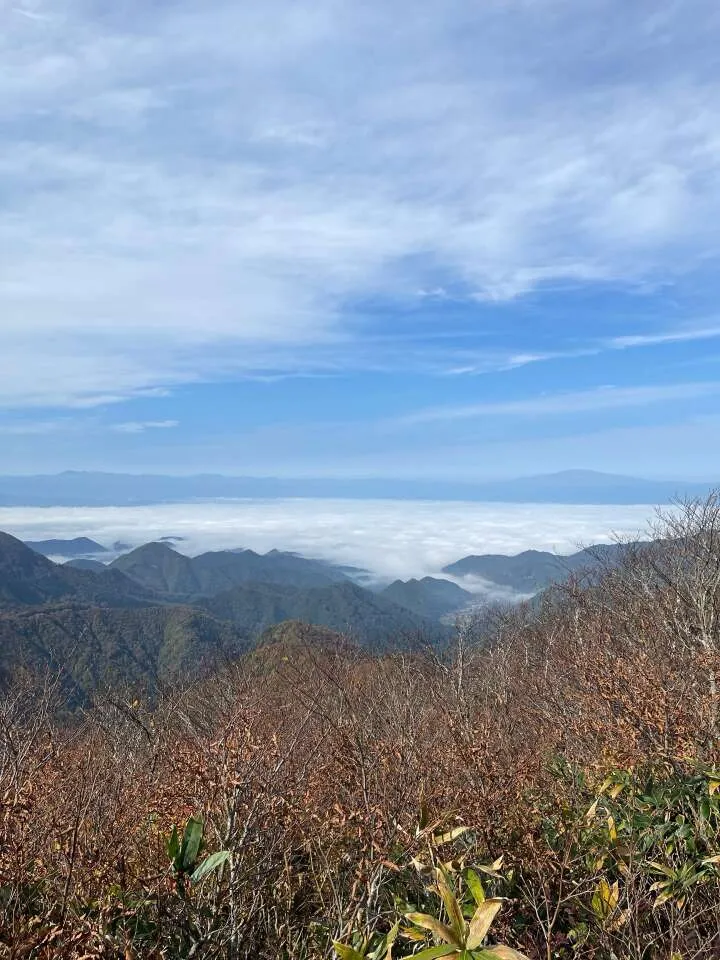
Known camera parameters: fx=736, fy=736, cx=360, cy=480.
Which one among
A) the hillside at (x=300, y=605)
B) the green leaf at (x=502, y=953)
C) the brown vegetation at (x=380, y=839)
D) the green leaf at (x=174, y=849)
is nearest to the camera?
the green leaf at (x=502, y=953)

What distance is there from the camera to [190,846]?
3369 millimetres

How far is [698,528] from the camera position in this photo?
66.0ft

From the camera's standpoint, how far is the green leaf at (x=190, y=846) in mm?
3330

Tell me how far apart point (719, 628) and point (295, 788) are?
471 inches

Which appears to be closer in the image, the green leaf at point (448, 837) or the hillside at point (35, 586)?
the green leaf at point (448, 837)

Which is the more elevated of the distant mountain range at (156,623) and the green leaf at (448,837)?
the green leaf at (448,837)

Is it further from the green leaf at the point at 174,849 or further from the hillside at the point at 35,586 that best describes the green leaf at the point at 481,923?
the hillside at the point at 35,586

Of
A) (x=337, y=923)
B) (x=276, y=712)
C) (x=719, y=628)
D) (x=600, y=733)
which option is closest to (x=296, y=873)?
(x=337, y=923)

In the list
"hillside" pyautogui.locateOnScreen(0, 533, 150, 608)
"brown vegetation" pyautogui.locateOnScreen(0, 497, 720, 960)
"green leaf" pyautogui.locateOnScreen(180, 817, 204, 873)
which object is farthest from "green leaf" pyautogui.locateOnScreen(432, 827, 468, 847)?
"hillside" pyautogui.locateOnScreen(0, 533, 150, 608)

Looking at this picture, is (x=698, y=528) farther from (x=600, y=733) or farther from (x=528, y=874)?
(x=528, y=874)

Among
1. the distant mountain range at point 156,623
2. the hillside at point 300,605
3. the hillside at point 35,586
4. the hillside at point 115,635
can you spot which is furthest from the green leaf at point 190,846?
the hillside at point 35,586

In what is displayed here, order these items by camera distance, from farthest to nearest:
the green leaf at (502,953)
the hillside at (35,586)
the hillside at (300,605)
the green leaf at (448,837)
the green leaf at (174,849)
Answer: the hillside at (35,586)
the hillside at (300,605)
the green leaf at (448,837)
the green leaf at (174,849)
the green leaf at (502,953)

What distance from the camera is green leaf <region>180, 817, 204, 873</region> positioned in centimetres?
333

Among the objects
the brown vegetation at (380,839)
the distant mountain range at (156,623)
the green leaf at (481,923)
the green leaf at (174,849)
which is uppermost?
the green leaf at (481,923)
